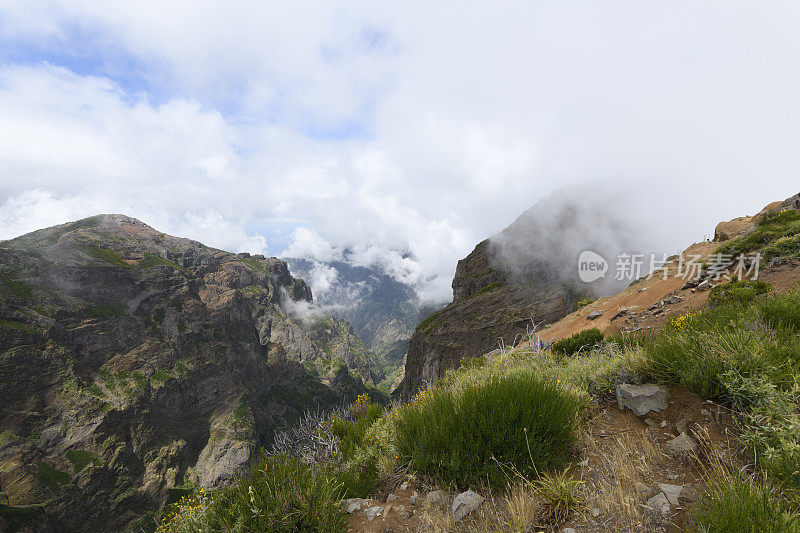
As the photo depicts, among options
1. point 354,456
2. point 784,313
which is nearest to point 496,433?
point 354,456

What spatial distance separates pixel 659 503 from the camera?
3.07m

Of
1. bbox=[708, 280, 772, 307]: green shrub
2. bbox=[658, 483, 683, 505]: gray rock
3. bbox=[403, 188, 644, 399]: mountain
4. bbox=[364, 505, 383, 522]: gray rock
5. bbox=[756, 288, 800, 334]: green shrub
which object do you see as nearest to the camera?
bbox=[658, 483, 683, 505]: gray rock

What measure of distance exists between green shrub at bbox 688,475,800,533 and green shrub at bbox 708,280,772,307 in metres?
10.8

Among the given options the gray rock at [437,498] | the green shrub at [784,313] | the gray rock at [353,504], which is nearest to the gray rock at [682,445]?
the gray rock at [437,498]

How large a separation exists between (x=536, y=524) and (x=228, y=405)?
216 meters

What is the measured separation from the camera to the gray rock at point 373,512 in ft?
13.2

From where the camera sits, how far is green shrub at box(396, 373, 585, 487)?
424 cm

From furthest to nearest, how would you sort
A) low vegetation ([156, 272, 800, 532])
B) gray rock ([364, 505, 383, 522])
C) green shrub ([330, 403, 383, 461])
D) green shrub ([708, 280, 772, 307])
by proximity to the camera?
green shrub ([708, 280, 772, 307])
green shrub ([330, 403, 383, 461])
gray rock ([364, 505, 383, 522])
low vegetation ([156, 272, 800, 532])

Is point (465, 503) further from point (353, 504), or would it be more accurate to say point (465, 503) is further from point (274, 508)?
point (274, 508)

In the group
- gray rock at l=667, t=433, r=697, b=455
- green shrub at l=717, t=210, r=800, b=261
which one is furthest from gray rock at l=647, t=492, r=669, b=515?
green shrub at l=717, t=210, r=800, b=261

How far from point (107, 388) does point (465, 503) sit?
198108mm

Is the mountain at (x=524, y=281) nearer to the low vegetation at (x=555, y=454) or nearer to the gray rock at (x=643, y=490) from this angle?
the low vegetation at (x=555, y=454)

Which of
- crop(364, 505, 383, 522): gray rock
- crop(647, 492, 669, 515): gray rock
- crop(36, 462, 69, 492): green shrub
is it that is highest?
crop(647, 492, 669, 515): gray rock

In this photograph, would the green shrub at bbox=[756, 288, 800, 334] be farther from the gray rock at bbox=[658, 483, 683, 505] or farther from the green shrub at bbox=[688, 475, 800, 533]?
the green shrub at bbox=[688, 475, 800, 533]
